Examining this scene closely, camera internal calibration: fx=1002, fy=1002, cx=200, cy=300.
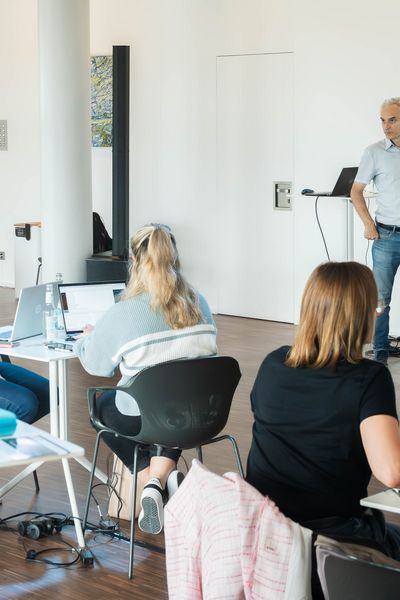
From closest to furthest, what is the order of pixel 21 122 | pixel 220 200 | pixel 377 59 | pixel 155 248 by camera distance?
pixel 155 248 < pixel 377 59 < pixel 220 200 < pixel 21 122

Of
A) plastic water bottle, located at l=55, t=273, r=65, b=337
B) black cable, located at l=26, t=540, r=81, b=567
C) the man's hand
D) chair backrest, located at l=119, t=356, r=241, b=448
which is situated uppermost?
the man's hand

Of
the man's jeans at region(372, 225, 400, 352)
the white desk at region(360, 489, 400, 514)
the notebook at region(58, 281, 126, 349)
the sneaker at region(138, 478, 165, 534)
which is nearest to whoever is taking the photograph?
the white desk at region(360, 489, 400, 514)

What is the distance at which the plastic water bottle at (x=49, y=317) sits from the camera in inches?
186

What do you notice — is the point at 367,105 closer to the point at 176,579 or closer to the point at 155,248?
the point at 155,248

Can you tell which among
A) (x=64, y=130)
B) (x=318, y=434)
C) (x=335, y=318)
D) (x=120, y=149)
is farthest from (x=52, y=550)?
(x=120, y=149)

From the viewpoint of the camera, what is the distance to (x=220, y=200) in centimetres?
985

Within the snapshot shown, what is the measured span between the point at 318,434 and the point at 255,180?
22.5ft

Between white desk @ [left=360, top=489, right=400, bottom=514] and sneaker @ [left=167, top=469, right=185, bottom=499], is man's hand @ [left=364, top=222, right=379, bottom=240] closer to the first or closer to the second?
sneaker @ [left=167, top=469, right=185, bottom=499]

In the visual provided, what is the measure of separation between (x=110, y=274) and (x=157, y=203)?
154 centimetres

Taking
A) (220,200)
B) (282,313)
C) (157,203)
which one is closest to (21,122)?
(157,203)

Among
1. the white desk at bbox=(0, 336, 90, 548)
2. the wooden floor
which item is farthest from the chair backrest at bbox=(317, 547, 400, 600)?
the white desk at bbox=(0, 336, 90, 548)

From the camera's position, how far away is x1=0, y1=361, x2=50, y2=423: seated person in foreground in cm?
459

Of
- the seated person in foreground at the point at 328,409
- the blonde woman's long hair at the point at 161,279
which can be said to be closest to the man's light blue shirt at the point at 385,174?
the blonde woman's long hair at the point at 161,279

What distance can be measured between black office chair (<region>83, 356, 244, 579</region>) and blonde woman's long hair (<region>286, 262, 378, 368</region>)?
1041mm
